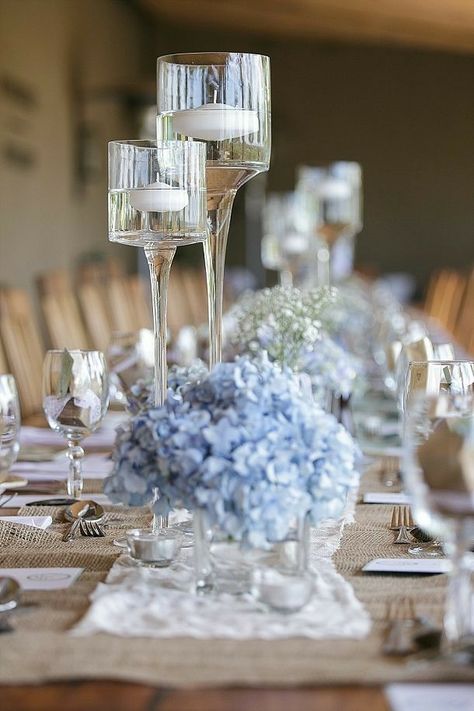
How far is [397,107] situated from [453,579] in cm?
1348

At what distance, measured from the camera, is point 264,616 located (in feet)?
4.12

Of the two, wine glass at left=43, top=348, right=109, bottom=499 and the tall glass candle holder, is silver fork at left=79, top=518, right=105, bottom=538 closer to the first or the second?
wine glass at left=43, top=348, right=109, bottom=499

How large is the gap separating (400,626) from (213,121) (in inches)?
32.4

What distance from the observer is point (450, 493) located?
3.77 ft

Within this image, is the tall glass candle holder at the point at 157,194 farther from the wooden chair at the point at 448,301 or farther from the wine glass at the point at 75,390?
the wooden chair at the point at 448,301

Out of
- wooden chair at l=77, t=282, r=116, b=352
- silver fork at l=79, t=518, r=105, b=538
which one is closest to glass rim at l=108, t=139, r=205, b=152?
silver fork at l=79, t=518, r=105, b=538

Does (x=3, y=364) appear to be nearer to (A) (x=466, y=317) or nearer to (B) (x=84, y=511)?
(B) (x=84, y=511)

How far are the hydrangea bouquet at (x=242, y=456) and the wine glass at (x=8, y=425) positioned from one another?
176 millimetres

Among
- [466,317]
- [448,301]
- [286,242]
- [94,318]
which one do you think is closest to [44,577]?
[94,318]

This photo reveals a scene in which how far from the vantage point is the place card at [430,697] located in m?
1.03

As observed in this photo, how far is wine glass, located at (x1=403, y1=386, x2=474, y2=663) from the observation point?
113cm

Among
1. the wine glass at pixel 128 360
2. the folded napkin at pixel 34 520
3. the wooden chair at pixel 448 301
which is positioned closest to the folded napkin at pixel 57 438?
the wine glass at pixel 128 360

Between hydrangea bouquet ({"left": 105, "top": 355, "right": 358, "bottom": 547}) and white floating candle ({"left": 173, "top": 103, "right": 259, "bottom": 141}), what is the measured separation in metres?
0.48

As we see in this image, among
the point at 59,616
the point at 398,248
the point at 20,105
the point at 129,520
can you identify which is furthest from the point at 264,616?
the point at 398,248
